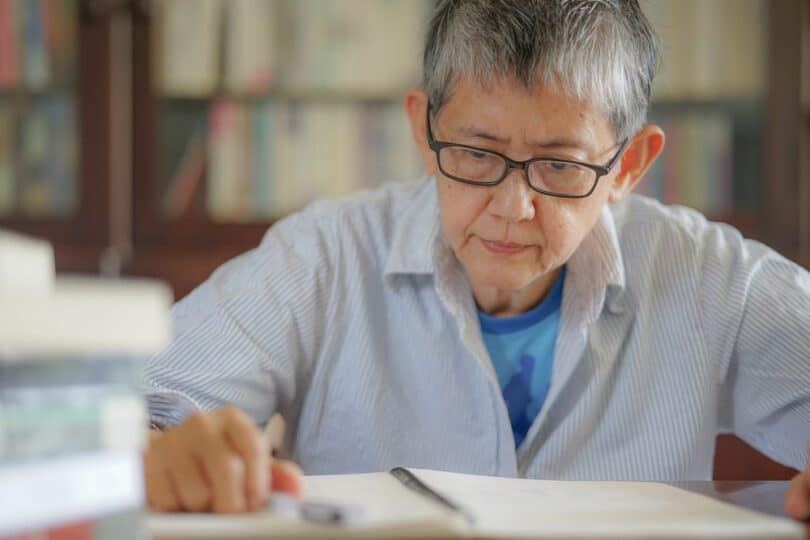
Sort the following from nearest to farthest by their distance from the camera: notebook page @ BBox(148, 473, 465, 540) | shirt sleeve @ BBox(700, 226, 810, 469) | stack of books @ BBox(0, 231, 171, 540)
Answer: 1. stack of books @ BBox(0, 231, 171, 540)
2. notebook page @ BBox(148, 473, 465, 540)
3. shirt sleeve @ BBox(700, 226, 810, 469)

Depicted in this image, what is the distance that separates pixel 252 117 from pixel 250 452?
59.2 inches

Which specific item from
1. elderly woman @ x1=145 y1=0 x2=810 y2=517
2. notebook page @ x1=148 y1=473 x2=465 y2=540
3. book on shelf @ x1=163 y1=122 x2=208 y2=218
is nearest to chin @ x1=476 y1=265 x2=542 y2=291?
elderly woman @ x1=145 y1=0 x2=810 y2=517

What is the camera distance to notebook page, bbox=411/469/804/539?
0.68 meters

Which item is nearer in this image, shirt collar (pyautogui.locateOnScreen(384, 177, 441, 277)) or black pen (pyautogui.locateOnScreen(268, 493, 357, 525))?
black pen (pyautogui.locateOnScreen(268, 493, 357, 525))

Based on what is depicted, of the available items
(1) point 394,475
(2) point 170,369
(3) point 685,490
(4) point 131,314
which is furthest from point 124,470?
(2) point 170,369

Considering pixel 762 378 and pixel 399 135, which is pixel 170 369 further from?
pixel 399 135

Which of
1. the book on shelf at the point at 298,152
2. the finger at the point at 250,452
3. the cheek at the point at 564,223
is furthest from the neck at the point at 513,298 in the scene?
the book on shelf at the point at 298,152

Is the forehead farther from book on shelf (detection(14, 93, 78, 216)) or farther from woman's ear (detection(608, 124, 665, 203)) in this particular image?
book on shelf (detection(14, 93, 78, 216))

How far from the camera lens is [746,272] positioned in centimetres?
135

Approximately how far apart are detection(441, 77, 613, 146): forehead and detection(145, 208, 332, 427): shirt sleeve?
0.32 meters

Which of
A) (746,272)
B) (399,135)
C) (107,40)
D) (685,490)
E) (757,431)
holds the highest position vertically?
(107,40)

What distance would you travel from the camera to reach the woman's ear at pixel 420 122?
52.1 inches

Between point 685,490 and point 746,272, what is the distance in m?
0.54

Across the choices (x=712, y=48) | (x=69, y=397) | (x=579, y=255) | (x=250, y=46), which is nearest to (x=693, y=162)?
(x=712, y=48)
